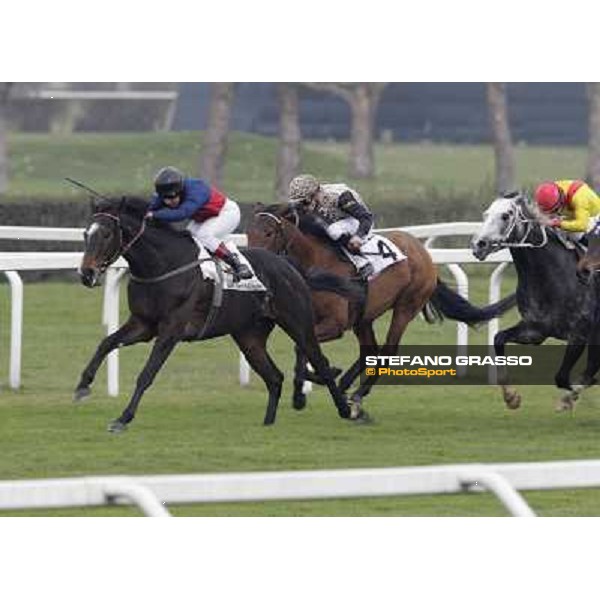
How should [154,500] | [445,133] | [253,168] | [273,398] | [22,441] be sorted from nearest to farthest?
[154,500], [22,441], [273,398], [253,168], [445,133]

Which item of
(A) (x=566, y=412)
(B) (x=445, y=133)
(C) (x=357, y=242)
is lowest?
(B) (x=445, y=133)

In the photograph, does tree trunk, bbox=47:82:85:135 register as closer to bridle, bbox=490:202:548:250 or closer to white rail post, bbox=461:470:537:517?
bridle, bbox=490:202:548:250

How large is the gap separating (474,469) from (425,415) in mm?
7118

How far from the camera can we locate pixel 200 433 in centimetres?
1106

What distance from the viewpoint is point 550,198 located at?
39.1ft

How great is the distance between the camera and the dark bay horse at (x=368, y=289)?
11.9 metres

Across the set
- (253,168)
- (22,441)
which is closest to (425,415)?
(22,441)

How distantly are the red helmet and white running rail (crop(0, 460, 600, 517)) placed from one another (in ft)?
22.6

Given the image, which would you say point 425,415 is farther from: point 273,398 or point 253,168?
point 253,168

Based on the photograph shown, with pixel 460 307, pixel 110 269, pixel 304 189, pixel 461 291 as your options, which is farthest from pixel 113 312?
pixel 461 291

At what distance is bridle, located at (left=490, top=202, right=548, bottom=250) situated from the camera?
11641 mm

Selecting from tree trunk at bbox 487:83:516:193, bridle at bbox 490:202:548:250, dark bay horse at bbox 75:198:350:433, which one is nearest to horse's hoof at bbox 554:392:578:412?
bridle at bbox 490:202:548:250

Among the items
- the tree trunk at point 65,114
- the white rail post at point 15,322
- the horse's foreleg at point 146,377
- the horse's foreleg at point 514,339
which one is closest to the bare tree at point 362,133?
the tree trunk at point 65,114

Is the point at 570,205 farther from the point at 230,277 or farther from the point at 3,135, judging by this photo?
the point at 3,135
